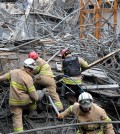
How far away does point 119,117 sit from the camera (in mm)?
9602

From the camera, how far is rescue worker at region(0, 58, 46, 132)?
7.30 meters

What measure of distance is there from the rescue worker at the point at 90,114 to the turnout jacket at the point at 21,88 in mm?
1100

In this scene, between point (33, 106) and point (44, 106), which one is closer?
point (33, 106)

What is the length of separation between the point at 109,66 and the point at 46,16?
9.11 metres

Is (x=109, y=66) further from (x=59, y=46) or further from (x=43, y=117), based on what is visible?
(x=43, y=117)

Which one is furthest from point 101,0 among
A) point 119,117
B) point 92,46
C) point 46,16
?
point 119,117

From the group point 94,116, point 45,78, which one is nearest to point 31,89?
point 45,78

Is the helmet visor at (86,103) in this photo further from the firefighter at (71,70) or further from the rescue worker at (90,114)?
the firefighter at (71,70)

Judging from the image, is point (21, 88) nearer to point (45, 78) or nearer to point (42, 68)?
point (45, 78)

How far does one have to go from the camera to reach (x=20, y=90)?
7410 mm

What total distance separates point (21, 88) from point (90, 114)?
1.76 m

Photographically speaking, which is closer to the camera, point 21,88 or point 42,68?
point 21,88

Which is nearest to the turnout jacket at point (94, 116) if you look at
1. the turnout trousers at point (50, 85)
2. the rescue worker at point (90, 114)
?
the rescue worker at point (90, 114)

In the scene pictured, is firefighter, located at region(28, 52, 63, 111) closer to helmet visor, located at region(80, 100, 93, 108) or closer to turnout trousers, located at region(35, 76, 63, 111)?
turnout trousers, located at region(35, 76, 63, 111)
